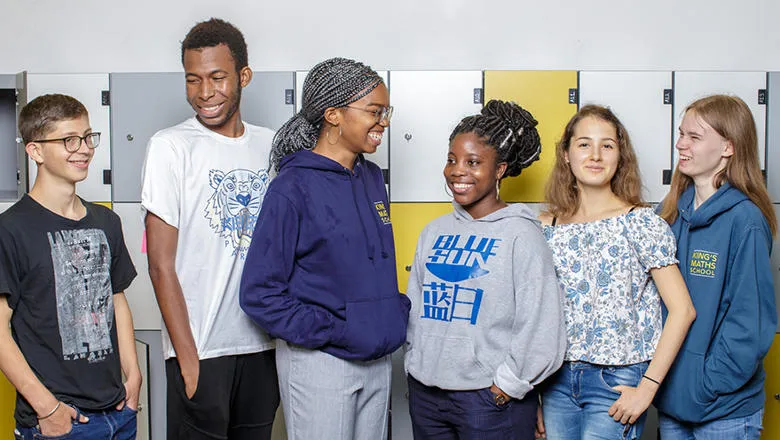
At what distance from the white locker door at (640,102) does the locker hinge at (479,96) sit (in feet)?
1.26

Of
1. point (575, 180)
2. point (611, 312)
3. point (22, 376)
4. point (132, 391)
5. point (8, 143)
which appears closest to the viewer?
point (22, 376)

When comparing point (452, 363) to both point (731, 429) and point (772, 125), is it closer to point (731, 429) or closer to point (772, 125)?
point (731, 429)

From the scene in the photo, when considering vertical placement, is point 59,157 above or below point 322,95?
below

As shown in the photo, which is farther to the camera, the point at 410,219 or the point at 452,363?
the point at 410,219

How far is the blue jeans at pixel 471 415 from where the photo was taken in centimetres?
161

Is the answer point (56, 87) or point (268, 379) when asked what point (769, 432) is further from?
point (56, 87)

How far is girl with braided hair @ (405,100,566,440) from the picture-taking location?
1.60m

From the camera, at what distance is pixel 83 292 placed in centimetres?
165

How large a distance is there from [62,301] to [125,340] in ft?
0.74

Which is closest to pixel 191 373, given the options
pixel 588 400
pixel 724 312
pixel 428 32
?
pixel 588 400

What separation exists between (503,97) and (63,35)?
7.47ft

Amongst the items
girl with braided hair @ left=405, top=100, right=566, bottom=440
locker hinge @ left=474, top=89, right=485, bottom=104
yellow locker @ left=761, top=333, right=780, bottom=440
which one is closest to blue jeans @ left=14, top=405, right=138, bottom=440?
girl with braided hair @ left=405, top=100, right=566, bottom=440

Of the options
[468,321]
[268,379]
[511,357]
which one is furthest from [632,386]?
[268,379]

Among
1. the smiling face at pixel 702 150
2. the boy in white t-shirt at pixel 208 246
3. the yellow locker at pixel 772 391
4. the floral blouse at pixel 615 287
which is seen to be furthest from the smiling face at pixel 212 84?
the yellow locker at pixel 772 391
